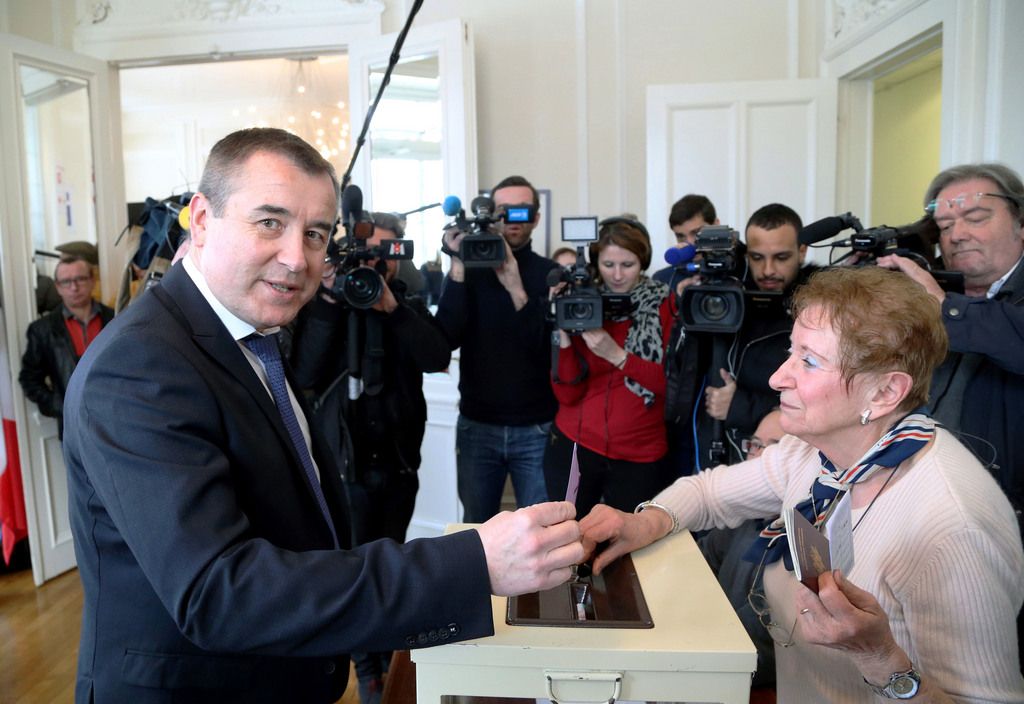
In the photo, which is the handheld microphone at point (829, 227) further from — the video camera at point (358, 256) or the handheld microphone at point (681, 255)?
the video camera at point (358, 256)

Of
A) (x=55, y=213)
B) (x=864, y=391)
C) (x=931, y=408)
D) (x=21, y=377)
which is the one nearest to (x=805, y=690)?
(x=864, y=391)

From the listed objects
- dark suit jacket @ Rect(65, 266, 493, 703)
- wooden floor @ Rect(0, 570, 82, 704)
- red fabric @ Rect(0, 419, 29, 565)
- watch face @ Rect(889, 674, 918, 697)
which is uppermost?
dark suit jacket @ Rect(65, 266, 493, 703)

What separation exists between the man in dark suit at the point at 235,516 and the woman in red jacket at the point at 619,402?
1328 millimetres

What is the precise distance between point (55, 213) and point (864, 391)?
4.03 metres

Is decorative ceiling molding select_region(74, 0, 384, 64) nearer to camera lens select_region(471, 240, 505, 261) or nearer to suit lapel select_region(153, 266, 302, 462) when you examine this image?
camera lens select_region(471, 240, 505, 261)

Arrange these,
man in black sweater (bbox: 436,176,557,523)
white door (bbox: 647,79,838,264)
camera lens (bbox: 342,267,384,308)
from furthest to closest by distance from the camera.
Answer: white door (bbox: 647,79,838,264)
man in black sweater (bbox: 436,176,557,523)
camera lens (bbox: 342,267,384,308)

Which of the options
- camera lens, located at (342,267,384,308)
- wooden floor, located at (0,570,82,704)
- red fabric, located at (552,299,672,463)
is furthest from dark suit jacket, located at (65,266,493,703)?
wooden floor, located at (0,570,82,704)

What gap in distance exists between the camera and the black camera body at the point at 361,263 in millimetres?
2232

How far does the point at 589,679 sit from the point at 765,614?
675 millimetres

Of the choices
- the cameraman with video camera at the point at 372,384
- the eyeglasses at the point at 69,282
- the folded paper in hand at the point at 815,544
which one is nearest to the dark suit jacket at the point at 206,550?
the folded paper in hand at the point at 815,544

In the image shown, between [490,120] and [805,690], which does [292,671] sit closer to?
[805,690]

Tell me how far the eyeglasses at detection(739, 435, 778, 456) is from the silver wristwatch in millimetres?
1075

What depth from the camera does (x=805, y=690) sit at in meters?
1.19

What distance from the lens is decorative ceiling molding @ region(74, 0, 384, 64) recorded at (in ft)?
13.5
